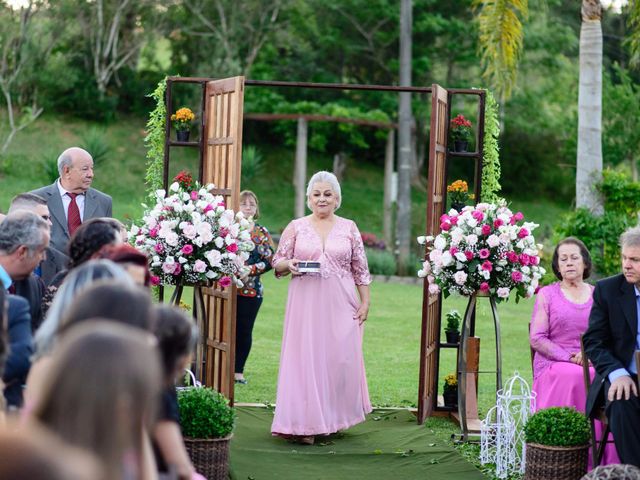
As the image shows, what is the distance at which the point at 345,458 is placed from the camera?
7844 millimetres

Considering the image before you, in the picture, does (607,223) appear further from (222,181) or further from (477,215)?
(222,181)

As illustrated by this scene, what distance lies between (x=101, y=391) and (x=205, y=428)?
14.7 ft

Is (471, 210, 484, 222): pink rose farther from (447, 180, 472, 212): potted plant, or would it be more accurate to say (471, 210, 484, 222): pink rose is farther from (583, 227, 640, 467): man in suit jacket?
(583, 227, 640, 467): man in suit jacket

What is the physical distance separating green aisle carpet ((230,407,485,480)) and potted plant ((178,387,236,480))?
57 centimetres

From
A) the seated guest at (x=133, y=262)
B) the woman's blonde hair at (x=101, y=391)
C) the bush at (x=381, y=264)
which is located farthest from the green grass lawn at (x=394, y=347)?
the woman's blonde hair at (x=101, y=391)

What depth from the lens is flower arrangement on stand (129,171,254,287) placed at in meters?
7.75

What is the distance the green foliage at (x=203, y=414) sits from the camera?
21.4ft

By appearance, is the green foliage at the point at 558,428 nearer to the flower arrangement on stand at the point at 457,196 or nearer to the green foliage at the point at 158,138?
the flower arrangement on stand at the point at 457,196

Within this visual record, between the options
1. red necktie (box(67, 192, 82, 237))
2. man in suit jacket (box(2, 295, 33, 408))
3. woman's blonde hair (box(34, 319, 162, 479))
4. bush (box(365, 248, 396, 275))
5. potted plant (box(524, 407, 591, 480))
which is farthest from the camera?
bush (box(365, 248, 396, 275))

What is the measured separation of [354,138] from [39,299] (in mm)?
25427

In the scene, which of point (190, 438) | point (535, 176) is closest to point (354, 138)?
point (535, 176)

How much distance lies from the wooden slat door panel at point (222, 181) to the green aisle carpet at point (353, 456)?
21.3 inches

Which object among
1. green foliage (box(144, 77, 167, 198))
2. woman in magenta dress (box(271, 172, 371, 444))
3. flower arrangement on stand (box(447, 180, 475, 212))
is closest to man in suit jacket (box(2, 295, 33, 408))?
woman in magenta dress (box(271, 172, 371, 444))

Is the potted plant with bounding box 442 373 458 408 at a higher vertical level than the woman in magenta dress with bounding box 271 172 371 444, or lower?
lower
